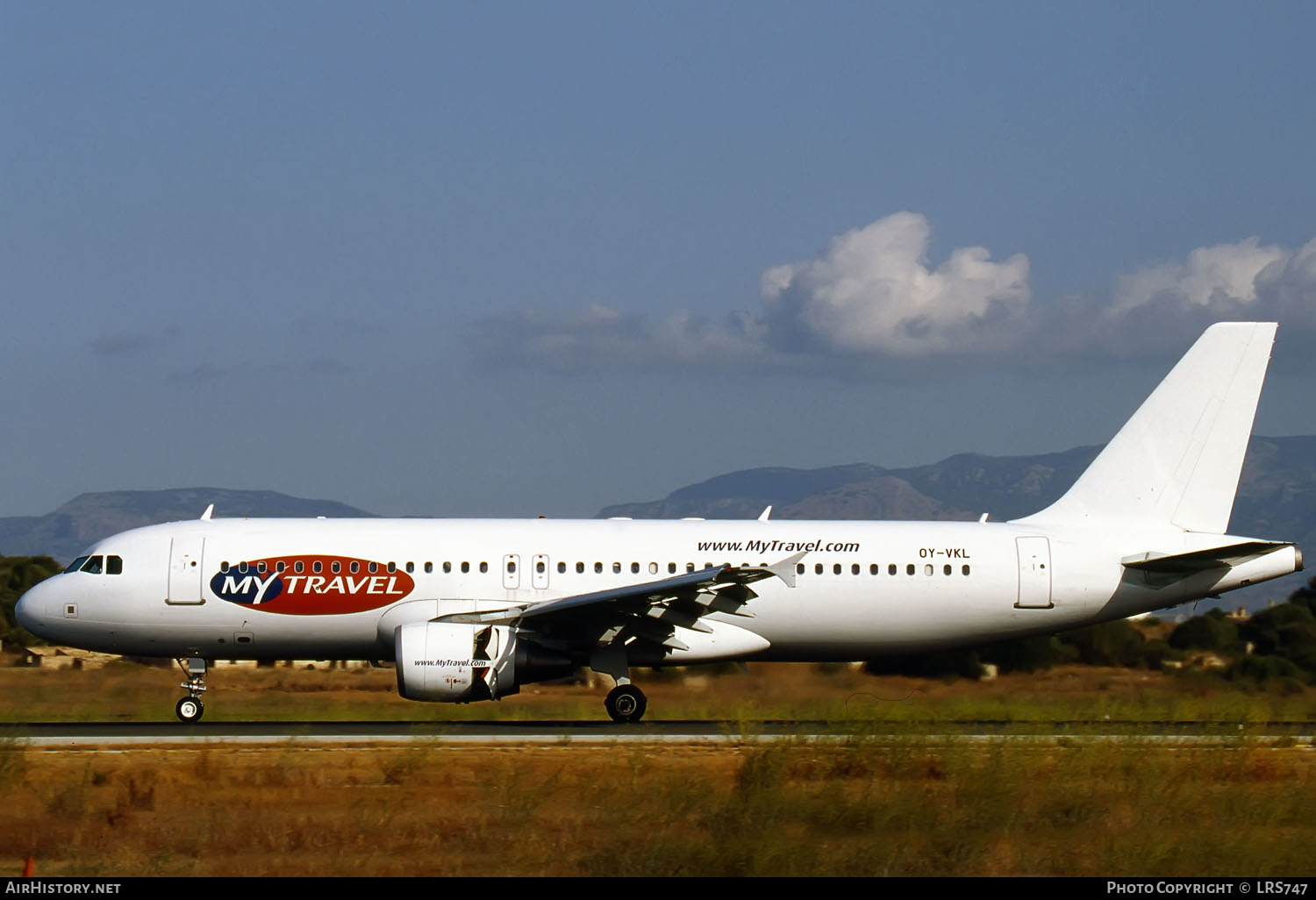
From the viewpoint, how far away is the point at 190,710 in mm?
22641

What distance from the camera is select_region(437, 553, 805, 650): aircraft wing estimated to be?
21.3 meters

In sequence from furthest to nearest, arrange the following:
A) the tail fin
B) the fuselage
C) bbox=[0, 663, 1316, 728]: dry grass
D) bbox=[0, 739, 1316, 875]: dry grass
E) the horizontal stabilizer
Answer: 1. the tail fin
2. bbox=[0, 663, 1316, 728]: dry grass
3. the horizontal stabilizer
4. the fuselage
5. bbox=[0, 739, 1316, 875]: dry grass

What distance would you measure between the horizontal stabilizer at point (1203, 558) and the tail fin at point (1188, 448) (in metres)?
0.90

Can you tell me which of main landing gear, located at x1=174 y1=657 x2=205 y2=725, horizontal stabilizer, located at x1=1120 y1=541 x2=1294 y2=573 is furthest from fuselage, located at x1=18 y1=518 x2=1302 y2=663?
Result: main landing gear, located at x1=174 y1=657 x2=205 y2=725

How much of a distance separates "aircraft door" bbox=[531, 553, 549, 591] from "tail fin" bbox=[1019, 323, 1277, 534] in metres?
7.96

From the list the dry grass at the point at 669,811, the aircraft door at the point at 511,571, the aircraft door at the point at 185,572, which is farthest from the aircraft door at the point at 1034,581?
the aircraft door at the point at 185,572

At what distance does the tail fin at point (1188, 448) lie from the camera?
2469 centimetres

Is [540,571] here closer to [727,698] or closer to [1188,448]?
[727,698]

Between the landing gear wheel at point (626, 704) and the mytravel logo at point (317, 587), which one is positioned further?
the mytravel logo at point (317, 587)

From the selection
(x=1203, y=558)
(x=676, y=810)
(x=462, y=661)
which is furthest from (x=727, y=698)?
(x=676, y=810)

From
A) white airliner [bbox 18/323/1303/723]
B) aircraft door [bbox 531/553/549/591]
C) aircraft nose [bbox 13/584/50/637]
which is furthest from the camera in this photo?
aircraft nose [bbox 13/584/50/637]

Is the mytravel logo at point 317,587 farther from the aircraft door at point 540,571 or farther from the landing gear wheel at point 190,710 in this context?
the aircraft door at point 540,571

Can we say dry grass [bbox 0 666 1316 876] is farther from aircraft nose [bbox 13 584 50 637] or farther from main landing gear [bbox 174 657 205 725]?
aircraft nose [bbox 13 584 50 637]

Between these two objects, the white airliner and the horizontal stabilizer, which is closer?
the white airliner
